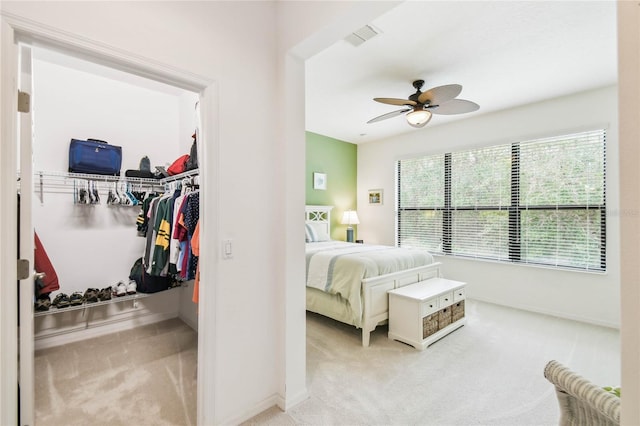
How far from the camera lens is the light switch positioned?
5.59 feet

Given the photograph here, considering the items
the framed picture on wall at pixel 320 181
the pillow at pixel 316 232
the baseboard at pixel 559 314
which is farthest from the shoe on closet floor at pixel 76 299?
the baseboard at pixel 559 314

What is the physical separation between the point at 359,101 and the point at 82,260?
3.67m

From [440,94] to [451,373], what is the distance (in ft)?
8.01

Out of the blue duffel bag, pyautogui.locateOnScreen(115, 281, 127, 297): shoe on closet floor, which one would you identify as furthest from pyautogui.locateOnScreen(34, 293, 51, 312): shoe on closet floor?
the blue duffel bag

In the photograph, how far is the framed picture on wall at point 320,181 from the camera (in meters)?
5.32

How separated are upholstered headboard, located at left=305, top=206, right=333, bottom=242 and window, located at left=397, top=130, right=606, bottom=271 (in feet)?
4.69

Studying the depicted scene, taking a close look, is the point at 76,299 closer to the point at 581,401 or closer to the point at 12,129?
the point at 12,129

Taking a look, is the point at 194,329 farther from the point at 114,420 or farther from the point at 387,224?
the point at 387,224

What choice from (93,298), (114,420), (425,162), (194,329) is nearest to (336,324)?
(194,329)

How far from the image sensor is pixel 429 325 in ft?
9.36

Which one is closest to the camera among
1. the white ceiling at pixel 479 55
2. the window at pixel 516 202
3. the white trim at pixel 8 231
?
the white trim at pixel 8 231

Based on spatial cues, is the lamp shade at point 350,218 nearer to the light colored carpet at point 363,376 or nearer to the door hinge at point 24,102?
the light colored carpet at point 363,376

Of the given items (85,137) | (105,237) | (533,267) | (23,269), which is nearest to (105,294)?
(105,237)

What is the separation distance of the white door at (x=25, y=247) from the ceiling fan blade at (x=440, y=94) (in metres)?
2.77
